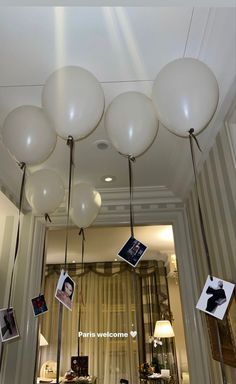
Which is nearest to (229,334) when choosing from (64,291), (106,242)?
(64,291)

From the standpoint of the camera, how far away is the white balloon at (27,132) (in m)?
1.23

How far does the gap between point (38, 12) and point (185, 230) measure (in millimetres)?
1752

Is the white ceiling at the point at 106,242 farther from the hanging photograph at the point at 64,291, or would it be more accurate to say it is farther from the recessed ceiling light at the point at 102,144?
the hanging photograph at the point at 64,291

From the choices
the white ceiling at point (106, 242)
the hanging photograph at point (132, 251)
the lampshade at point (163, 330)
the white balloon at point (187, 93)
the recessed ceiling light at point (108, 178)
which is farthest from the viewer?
the lampshade at point (163, 330)

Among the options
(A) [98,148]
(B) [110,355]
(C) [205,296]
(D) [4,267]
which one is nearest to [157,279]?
(B) [110,355]

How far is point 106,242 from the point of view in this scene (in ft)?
15.1

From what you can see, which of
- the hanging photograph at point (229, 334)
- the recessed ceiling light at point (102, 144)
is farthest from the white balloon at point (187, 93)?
the hanging photograph at point (229, 334)

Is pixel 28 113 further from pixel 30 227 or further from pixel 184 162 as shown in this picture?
pixel 30 227

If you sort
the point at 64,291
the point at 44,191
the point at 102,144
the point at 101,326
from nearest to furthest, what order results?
the point at 64,291
the point at 44,191
the point at 102,144
the point at 101,326

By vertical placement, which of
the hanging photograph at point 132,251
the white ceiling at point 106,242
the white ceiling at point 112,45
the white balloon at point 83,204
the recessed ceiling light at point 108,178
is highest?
the white ceiling at point 106,242

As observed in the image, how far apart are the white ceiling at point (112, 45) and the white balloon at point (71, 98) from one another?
154 millimetres

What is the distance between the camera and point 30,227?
7.36ft

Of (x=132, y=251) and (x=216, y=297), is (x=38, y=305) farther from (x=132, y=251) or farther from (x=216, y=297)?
(x=216, y=297)

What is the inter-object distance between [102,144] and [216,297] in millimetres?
1126
